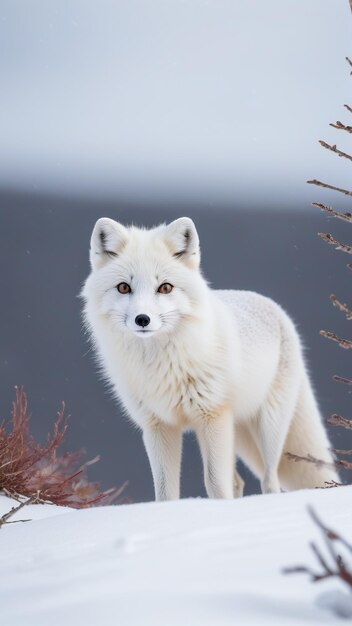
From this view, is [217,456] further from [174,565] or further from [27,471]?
[174,565]

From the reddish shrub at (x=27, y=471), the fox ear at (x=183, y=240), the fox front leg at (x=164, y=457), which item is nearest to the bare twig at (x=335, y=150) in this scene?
the fox ear at (x=183, y=240)

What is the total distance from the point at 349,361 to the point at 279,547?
11549mm

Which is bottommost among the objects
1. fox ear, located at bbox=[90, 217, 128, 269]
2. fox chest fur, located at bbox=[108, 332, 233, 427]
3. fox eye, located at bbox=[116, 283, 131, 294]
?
fox chest fur, located at bbox=[108, 332, 233, 427]

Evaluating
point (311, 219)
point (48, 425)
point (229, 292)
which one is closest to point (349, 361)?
point (311, 219)

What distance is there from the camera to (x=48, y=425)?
11.3m

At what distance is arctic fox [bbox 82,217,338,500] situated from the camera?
299cm

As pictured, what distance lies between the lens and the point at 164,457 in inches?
128

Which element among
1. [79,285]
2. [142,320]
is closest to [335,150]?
[142,320]

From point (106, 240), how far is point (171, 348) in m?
0.53

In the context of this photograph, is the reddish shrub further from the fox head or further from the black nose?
the black nose

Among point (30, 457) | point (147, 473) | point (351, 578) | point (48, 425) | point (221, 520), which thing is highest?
point (351, 578)

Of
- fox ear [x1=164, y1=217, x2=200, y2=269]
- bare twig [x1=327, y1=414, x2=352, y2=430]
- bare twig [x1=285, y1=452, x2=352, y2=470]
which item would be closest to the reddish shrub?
fox ear [x1=164, y1=217, x2=200, y2=269]

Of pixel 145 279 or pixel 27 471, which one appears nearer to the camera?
pixel 145 279

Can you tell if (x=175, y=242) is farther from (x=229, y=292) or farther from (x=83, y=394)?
(x=83, y=394)
